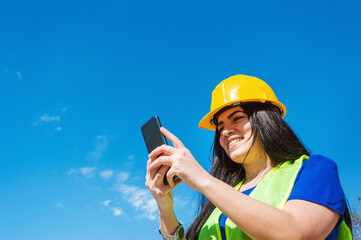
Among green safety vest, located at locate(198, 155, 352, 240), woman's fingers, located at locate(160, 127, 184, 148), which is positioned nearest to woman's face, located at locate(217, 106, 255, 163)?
green safety vest, located at locate(198, 155, 352, 240)

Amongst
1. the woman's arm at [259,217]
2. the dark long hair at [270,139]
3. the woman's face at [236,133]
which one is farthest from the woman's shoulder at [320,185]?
the woman's face at [236,133]

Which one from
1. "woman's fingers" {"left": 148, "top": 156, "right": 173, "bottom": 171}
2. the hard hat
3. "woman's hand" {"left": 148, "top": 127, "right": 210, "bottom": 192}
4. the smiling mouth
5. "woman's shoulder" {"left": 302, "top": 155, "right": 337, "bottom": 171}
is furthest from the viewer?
the hard hat

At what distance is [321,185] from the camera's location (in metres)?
2.73

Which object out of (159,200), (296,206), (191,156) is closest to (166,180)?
(159,200)

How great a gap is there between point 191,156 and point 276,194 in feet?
2.75

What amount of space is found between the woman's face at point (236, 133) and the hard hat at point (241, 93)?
0.12 metres

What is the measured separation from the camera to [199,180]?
98.7 inches

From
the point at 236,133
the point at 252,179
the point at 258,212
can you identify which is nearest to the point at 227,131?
the point at 236,133

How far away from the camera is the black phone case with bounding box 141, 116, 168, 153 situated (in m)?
3.12

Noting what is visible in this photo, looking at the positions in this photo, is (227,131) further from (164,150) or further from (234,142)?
(164,150)

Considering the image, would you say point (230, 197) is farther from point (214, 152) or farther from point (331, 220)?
point (214, 152)

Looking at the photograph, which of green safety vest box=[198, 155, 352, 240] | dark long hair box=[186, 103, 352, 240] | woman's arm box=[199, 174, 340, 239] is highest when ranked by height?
dark long hair box=[186, 103, 352, 240]

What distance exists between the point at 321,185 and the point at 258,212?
2.19ft

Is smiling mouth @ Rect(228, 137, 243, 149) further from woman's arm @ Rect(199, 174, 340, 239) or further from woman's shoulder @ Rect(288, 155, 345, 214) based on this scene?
woman's arm @ Rect(199, 174, 340, 239)
